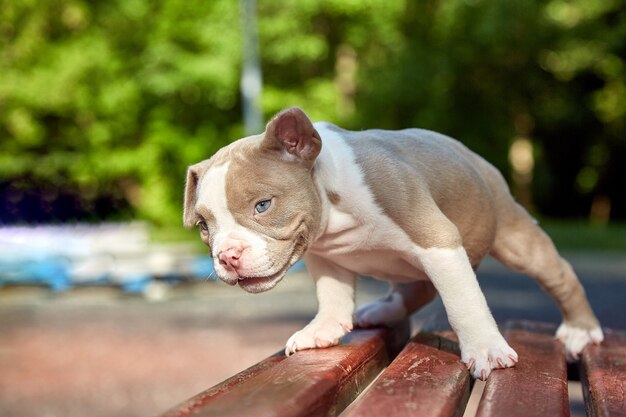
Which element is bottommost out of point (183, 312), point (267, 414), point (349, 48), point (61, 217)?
point (61, 217)

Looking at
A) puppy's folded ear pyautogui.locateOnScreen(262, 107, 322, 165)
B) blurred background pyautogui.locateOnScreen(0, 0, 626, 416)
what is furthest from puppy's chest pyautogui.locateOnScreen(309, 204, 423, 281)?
blurred background pyautogui.locateOnScreen(0, 0, 626, 416)

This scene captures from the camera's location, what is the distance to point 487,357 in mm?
2605

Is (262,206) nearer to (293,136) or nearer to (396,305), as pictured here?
(293,136)

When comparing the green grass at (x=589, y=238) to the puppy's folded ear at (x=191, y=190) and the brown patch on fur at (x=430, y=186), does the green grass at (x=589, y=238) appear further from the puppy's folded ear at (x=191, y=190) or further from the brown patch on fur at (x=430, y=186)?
the puppy's folded ear at (x=191, y=190)

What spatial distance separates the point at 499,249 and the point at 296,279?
1189 centimetres

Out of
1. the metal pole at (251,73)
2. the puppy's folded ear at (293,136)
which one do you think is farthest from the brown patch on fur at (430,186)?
the metal pole at (251,73)

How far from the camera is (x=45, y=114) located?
95.7 ft

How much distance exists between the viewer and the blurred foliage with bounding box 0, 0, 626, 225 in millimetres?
25234


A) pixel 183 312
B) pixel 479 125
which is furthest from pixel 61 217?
pixel 479 125

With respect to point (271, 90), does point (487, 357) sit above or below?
above

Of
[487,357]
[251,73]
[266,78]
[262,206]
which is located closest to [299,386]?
[262,206]

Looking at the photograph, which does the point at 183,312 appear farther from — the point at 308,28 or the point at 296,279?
the point at 308,28

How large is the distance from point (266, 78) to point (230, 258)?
25.4 meters

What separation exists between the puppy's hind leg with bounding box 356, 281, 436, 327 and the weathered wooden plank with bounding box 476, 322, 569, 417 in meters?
0.46
